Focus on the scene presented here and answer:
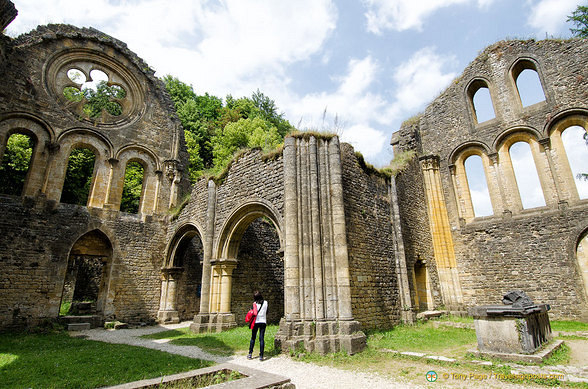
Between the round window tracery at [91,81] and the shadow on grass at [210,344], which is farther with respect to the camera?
the round window tracery at [91,81]

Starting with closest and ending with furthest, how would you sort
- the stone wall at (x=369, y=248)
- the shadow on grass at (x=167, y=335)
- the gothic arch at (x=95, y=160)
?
the stone wall at (x=369, y=248) → the shadow on grass at (x=167, y=335) → the gothic arch at (x=95, y=160)

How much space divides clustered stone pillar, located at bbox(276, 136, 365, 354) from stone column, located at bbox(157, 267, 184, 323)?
7.89 m

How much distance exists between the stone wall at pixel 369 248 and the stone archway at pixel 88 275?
999 centimetres

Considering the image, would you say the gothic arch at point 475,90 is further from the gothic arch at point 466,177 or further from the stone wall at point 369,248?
the stone wall at point 369,248

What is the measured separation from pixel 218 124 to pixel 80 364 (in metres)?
25.3

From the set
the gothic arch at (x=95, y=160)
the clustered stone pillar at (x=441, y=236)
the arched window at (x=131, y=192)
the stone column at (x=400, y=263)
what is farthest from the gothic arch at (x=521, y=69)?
the arched window at (x=131, y=192)

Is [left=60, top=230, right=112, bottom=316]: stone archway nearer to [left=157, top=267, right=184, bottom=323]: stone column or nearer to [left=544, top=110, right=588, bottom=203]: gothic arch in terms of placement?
[left=157, top=267, right=184, bottom=323]: stone column

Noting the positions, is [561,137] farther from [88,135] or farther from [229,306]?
[88,135]

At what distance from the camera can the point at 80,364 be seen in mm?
6273

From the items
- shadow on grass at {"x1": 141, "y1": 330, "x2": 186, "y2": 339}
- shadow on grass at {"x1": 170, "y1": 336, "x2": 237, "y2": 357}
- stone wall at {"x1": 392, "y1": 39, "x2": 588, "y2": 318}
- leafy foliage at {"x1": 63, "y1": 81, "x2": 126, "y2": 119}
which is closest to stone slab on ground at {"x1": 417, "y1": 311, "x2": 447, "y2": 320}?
stone wall at {"x1": 392, "y1": 39, "x2": 588, "y2": 318}

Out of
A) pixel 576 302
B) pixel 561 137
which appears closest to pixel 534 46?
pixel 561 137

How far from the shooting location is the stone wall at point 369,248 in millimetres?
9430

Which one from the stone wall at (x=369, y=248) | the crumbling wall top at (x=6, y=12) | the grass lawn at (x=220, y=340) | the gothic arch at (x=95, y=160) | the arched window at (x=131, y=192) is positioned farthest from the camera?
the arched window at (x=131, y=192)

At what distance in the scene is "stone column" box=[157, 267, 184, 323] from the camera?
1389 cm
